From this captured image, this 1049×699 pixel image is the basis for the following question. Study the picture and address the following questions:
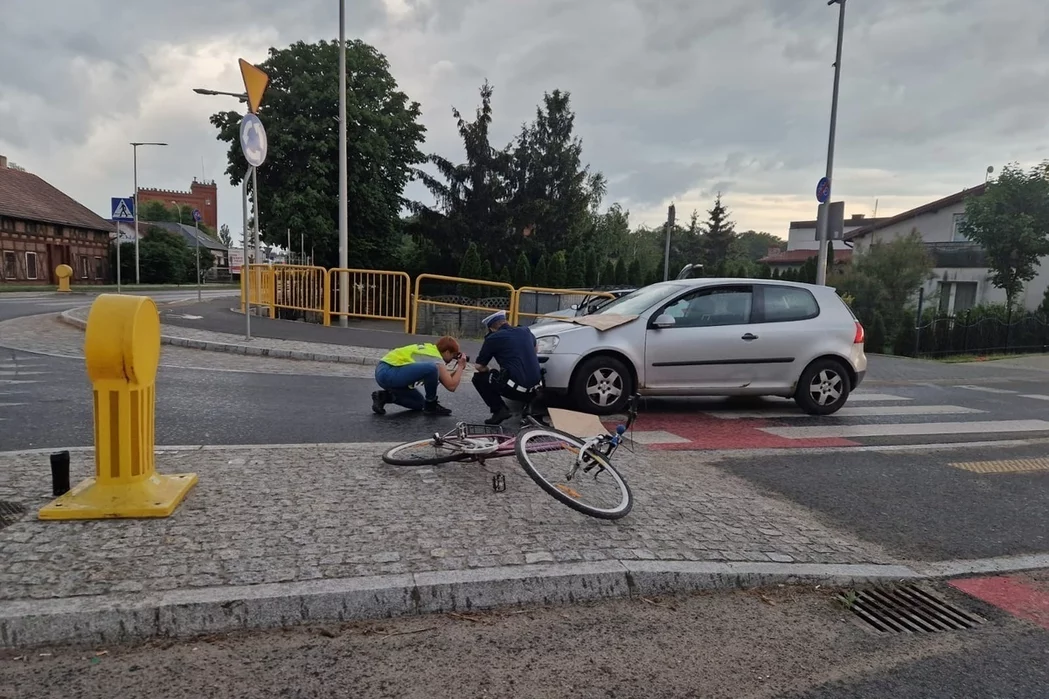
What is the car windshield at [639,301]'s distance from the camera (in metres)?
8.25

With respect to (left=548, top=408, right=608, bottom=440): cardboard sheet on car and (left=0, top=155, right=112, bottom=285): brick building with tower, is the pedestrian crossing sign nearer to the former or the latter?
(left=548, top=408, right=608, bottom=440): cardboard sheet on car

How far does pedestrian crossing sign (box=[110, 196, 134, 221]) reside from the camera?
21641mm

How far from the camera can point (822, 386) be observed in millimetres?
8523

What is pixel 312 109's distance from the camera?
29344 millimetres

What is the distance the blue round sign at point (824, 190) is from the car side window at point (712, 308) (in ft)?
34.2

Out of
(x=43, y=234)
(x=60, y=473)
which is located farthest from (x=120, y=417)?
(x=43, y=234)

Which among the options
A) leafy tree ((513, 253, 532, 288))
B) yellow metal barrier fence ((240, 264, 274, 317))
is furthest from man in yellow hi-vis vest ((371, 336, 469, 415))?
leafy tree ((513, 253, 532, 288))

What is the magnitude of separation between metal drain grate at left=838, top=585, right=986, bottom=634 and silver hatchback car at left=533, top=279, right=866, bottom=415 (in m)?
4.18

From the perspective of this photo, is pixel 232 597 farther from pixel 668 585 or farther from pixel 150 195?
pixel 150 195

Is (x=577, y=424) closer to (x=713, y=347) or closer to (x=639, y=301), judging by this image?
(x=713, y=347)

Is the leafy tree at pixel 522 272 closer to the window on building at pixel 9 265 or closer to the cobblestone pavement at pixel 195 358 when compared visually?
the cobblestone pavement at pixel 195 358

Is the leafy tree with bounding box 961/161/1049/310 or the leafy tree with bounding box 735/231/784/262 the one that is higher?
the leafy tree with bounding box 735/231/784/262

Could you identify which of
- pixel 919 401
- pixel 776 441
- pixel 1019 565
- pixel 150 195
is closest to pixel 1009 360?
pixel 919 401

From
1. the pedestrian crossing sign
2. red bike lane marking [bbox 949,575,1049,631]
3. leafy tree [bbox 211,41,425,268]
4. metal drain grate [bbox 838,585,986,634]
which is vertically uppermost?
leafy tree [bbox 211,41,425,268]
